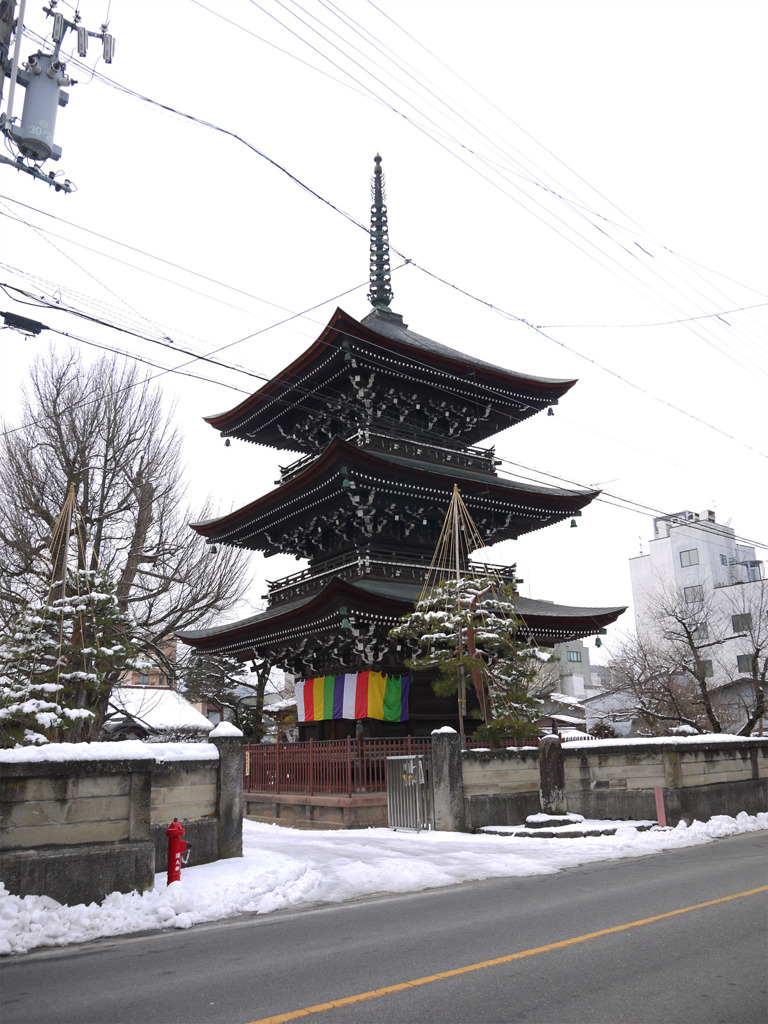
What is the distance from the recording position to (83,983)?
6500 millimetres

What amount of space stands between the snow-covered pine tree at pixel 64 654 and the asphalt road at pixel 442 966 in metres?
8.93

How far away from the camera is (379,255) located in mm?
31750

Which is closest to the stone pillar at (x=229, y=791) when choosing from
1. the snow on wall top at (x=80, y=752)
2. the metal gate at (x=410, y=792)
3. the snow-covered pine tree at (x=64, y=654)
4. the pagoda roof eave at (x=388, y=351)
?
the snow on wall top at (x=80, y=752)

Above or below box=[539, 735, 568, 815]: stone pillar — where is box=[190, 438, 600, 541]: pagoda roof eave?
above

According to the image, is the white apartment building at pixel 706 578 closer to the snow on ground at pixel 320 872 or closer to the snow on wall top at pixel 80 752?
the snow on ground at pixel 320 872

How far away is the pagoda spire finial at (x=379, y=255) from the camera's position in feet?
103

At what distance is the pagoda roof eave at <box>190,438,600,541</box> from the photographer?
22703 millimetres

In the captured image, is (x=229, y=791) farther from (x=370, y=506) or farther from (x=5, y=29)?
(x=370, y=506)

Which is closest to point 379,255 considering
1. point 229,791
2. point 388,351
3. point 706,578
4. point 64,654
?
point 388,351

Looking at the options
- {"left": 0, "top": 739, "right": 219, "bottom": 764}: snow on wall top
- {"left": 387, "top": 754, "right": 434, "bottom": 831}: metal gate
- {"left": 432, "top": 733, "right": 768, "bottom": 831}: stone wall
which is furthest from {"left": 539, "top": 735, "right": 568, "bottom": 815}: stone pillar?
{"left": 0, "top": 739, "right": 219, "bottom": 764}: snow on wall top

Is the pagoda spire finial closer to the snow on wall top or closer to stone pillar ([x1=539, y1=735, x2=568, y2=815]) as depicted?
stone pillar ([x1=539, y1=735, x2=568, y2=815])

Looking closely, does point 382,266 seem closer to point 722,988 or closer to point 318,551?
point 318,551

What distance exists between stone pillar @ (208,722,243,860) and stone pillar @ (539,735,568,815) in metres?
7.16

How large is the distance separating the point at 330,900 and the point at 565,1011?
5600mm
